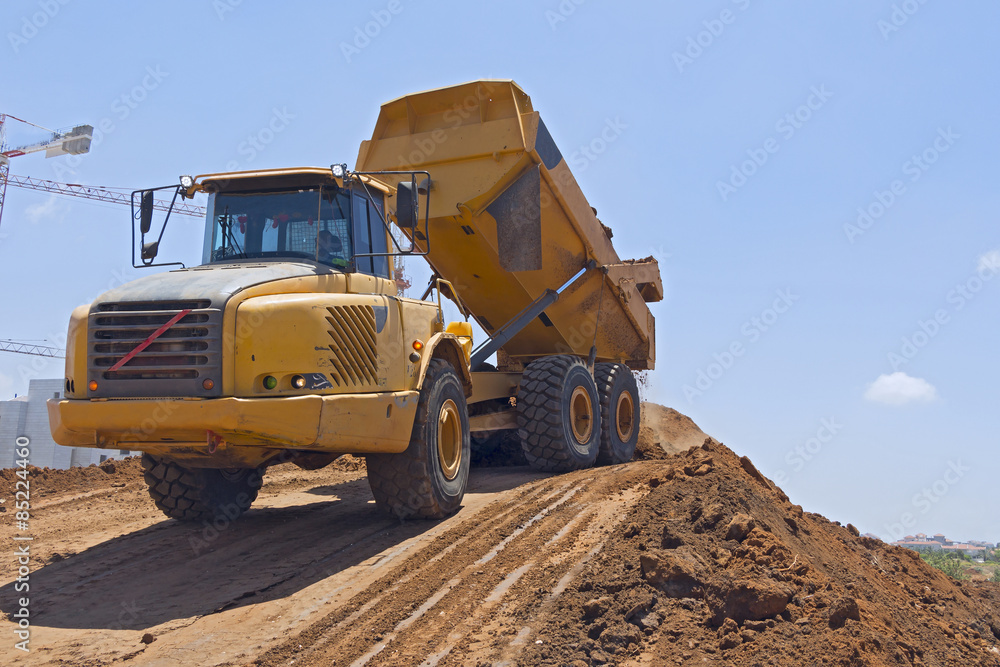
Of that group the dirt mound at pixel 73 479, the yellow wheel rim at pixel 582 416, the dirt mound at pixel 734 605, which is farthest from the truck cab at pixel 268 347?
the dirt mound at pixel 73 479

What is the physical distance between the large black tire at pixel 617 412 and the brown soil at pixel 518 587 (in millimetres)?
2581

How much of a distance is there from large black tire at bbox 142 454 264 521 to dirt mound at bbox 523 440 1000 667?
393cm

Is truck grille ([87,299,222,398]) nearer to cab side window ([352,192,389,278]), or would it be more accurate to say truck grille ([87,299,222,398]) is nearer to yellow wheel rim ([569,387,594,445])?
cab side window ([352,192,389,278])

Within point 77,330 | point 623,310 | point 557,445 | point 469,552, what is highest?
point 623,310

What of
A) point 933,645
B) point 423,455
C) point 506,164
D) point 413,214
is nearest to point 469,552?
point 423,455

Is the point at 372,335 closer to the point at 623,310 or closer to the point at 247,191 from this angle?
the point at 247,191

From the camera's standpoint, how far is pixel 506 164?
888cm

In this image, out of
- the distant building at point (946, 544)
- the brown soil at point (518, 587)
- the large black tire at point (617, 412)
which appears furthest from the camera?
the distant building at point (946, 544)

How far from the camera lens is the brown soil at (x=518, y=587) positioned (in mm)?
4137

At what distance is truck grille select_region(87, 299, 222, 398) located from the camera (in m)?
5.25

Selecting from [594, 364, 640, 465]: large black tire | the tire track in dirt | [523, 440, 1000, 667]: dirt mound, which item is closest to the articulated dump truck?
[594, 364, 640, 465]: large black tire

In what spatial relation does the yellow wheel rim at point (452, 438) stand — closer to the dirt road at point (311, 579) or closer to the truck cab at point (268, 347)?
the truck cab at point (268, 347)

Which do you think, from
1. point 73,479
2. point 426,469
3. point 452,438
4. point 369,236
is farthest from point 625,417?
point 73,479

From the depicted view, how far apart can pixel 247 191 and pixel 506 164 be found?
3.26 m
